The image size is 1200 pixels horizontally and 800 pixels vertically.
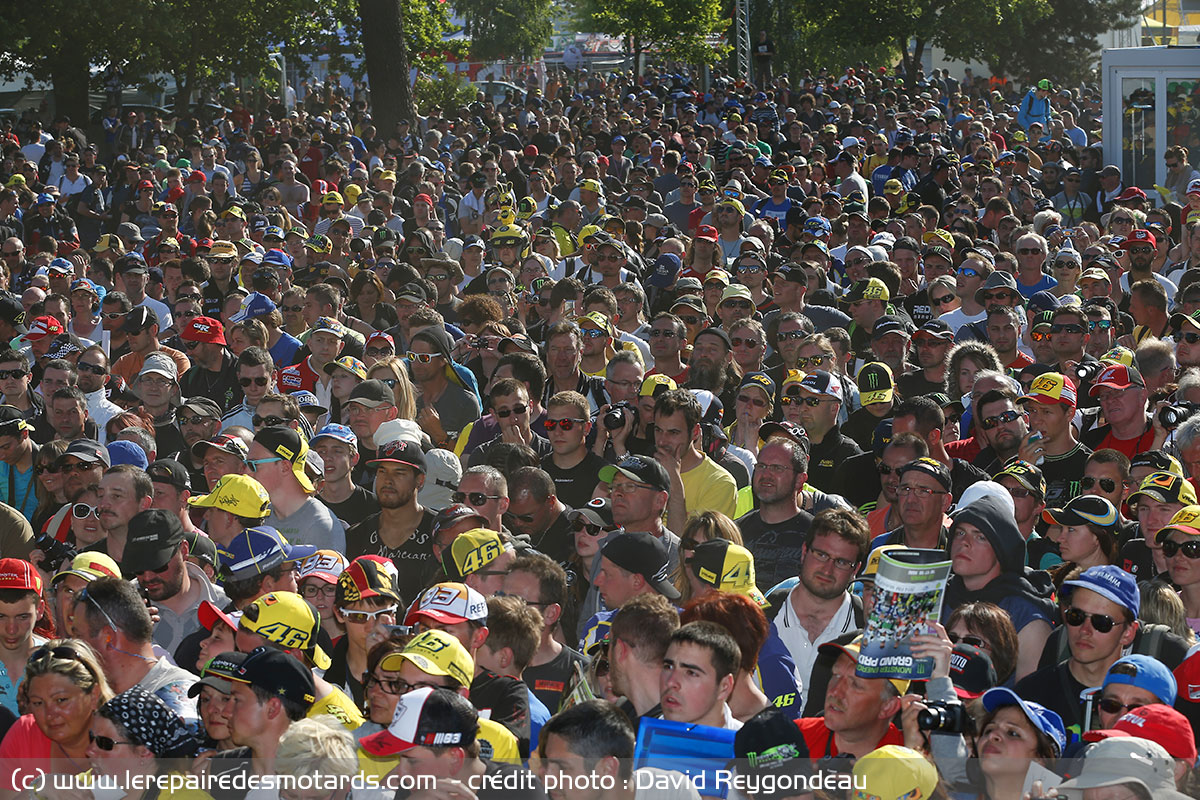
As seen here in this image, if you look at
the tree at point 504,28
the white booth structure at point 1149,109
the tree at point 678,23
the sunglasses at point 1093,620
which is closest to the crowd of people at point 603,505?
the sunglasses at point 1093,620

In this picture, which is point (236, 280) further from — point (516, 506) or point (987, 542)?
point (987, 542)

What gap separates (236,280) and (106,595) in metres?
8.16

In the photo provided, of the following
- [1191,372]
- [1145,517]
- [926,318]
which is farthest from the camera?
[926,318]

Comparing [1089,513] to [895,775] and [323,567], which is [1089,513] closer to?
[895,775]

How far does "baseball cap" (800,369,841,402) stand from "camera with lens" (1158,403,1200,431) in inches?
69.7

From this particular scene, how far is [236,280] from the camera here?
1382 centimetres

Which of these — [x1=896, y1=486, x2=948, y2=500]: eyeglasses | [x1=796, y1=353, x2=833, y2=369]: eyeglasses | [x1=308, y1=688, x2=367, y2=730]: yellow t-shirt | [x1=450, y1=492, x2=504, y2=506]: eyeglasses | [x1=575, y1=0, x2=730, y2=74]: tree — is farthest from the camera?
[x1=575, y1=0, x2=730, y2=74]: tree

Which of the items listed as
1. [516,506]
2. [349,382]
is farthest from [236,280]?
[516,506]

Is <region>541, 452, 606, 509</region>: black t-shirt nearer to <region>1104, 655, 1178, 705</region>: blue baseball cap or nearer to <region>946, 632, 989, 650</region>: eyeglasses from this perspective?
<region>946, 632, 989, 650</region>: eyeglasses

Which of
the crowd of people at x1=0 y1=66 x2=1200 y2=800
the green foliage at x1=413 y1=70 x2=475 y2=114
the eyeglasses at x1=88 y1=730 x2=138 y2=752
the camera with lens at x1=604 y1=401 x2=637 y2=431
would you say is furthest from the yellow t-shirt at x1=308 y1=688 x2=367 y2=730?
the green foliage at x1=413 y1=70 x2=475 y2=114

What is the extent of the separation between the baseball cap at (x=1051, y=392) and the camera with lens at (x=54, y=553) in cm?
505

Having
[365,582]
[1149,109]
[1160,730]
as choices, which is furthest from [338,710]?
[1149,109]

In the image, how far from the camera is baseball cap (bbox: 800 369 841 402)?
29.3 feet

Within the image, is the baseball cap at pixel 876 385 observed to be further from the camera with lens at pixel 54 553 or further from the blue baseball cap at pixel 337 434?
the camera with lens at pixel 54 553
